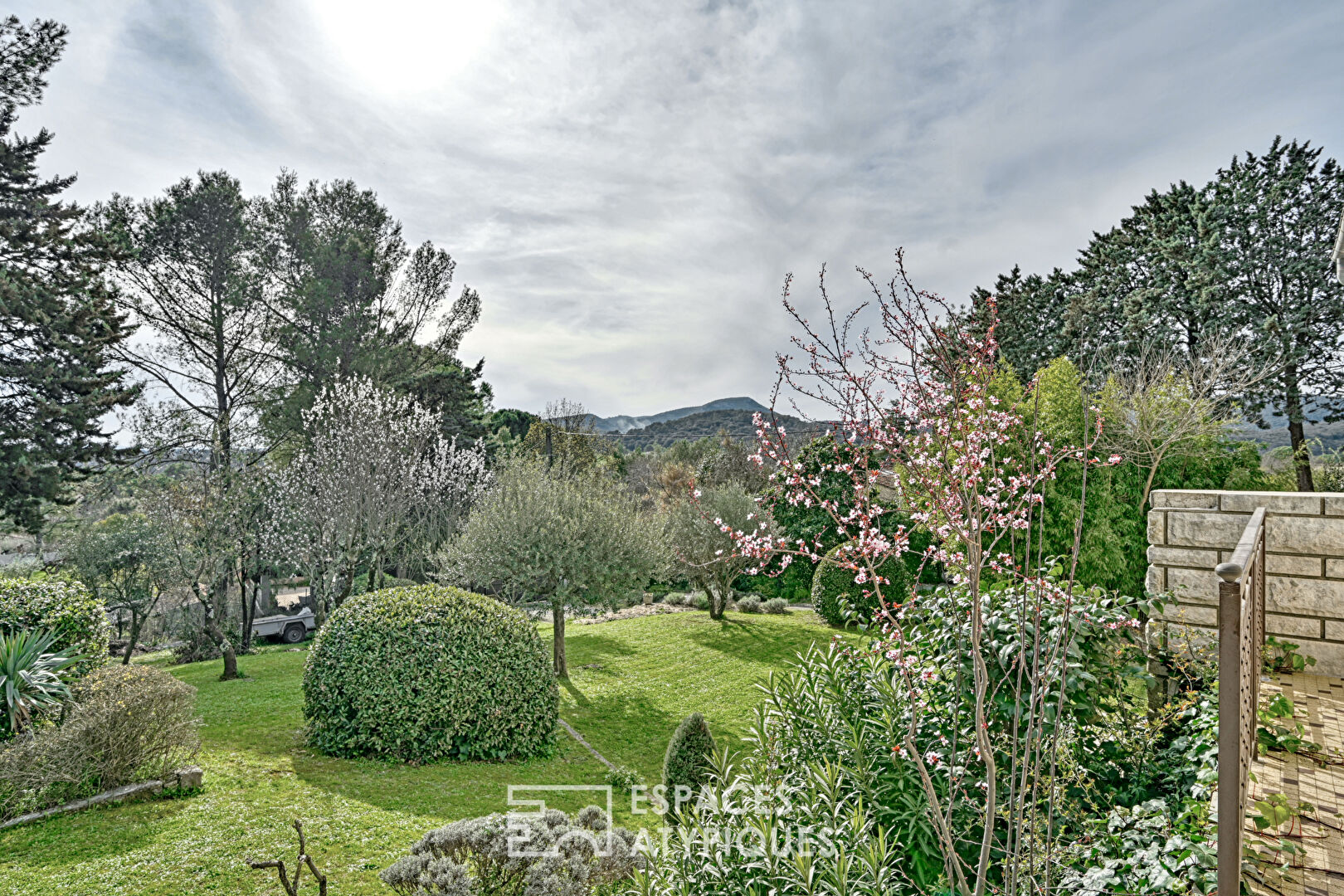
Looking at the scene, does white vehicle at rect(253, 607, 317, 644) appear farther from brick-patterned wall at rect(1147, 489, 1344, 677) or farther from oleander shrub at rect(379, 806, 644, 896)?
brick-patterned wall at rect(1147, 489, 1344, 677)

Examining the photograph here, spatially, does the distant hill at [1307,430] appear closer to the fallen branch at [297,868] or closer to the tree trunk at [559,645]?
the tree trunk at [559,645]

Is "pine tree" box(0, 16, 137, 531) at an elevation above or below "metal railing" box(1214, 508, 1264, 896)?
above

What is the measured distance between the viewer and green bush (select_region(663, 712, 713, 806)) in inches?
229

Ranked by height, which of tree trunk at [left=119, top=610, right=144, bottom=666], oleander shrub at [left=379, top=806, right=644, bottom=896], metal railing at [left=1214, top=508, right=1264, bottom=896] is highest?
metal railing at [left=1214, top=508, right=1264, bottom=896]

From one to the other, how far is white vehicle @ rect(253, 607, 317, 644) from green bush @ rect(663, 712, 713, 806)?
1445 cm

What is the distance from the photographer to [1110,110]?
3.80 metres

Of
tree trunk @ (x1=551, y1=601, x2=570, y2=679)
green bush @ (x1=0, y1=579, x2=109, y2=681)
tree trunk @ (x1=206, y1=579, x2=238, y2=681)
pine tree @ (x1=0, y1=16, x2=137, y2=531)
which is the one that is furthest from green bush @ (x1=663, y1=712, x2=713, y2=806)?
pine tree @ (x1=0, y1=16, x2=137, y2=531)

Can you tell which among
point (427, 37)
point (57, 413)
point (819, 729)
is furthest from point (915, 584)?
point (57, 413)

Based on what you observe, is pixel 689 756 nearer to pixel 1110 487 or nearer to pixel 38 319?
pixel 1110 487

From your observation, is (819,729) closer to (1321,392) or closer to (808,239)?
(808,239)

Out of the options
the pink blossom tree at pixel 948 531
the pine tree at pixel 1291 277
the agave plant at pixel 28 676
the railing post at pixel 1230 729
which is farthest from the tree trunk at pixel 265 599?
the pine tree at pixel 1291 277

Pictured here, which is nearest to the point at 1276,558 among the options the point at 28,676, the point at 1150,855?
the point at 1150,855

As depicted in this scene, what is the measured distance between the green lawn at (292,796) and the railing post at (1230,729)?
478 centimetres

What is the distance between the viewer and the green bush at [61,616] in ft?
21.6
